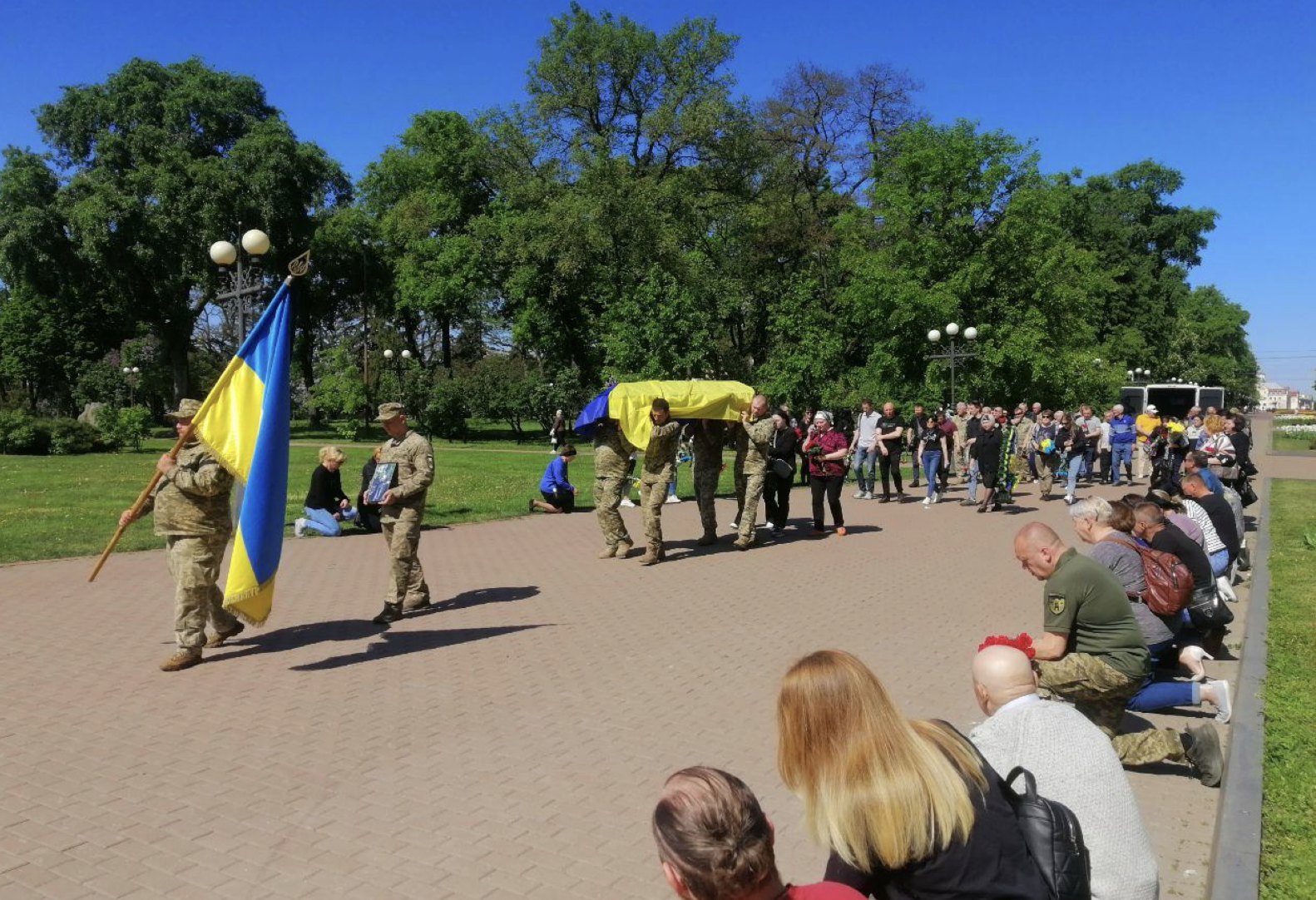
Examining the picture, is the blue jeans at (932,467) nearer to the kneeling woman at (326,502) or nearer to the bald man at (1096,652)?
the kneeling woman at (326,502)

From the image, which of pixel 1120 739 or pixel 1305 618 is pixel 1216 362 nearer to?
pixel 1305 618

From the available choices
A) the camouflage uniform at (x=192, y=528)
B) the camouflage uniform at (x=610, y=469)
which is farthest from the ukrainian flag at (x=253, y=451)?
the camouflage uniform at (x=610, y=469)

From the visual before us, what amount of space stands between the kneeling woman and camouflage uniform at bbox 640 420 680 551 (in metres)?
5.14

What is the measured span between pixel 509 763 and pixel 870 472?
16.2 meters

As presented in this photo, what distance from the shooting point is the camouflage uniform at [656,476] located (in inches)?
478

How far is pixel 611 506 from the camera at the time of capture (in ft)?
41.0

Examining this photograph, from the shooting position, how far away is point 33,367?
53.2 metres

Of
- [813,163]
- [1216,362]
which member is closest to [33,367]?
[813,163]

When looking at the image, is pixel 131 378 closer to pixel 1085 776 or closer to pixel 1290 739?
pixel 1290 739

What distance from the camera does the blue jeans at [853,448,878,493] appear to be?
20344 millimetres

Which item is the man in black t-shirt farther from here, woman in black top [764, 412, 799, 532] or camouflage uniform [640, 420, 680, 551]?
camouflage uniform [640, 420, 680, 551]

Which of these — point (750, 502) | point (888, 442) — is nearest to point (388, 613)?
point (750, 502)

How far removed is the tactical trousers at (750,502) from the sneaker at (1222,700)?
7625mm

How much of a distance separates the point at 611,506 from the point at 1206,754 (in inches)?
319
